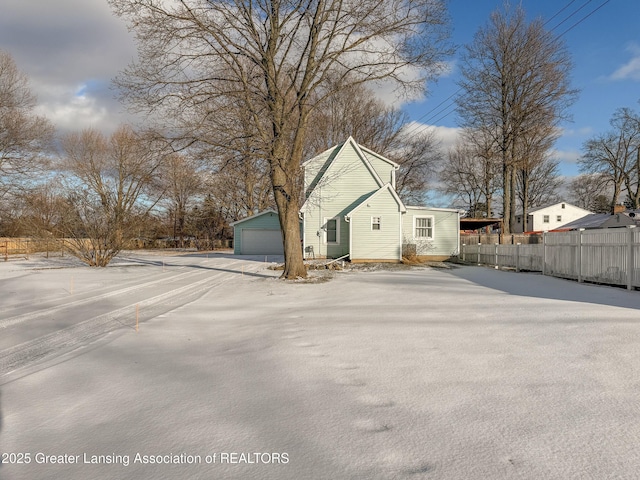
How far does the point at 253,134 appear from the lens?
1316 centimetres

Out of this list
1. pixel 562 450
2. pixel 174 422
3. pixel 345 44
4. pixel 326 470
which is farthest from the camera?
pixel 345 44

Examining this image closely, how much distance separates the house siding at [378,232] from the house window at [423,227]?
1960 millimetres

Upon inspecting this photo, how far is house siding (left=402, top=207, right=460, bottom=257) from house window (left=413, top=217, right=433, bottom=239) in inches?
7.1

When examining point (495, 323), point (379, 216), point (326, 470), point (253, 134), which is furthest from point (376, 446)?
point (379, 216)

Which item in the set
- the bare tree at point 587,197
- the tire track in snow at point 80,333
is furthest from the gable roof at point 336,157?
the bare tree at point 587,197

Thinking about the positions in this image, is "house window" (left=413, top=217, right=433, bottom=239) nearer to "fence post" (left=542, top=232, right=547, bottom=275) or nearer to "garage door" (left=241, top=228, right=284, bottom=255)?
"fence post" (left=542, top=232, right=547, bottom=275)

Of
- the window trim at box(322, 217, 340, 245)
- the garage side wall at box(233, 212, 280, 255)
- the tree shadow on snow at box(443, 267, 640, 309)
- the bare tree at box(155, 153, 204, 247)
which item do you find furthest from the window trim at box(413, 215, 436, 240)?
the bare tree at box(155, 153, 204, 247)

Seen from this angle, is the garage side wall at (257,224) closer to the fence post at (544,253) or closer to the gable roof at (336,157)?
the gable roof at (336,157)

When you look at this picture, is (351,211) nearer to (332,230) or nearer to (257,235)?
(332,230)

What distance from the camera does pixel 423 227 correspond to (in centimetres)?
2405

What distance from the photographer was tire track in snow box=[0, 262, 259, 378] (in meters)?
5.04

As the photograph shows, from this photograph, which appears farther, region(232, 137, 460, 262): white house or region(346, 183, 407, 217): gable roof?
region(232, 137, 460, 262): white house

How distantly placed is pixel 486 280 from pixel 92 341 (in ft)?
38.1

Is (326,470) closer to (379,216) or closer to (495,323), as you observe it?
(495,323)
